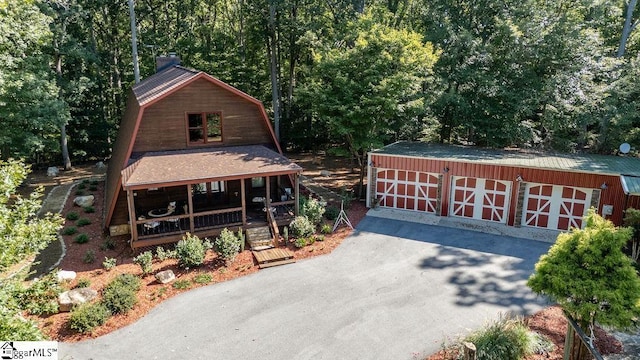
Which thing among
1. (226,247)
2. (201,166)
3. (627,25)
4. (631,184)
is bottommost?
(226,247)

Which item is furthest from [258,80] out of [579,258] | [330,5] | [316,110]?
[579,258]

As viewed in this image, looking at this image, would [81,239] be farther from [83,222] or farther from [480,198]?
[480,198]

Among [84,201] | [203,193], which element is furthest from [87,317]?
[84,201]

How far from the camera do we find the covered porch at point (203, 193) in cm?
1452

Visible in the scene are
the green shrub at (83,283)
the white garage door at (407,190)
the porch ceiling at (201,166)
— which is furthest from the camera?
the white garage door at (407,190)

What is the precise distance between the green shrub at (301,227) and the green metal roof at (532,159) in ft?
17.9

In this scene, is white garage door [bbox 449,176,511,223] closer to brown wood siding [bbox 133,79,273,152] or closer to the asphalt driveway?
the asphalt driveway

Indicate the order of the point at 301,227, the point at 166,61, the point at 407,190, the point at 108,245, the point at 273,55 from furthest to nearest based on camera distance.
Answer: the point at 273,55 → the point at 166,61 → the point at 407,190 → the point at 301,227 → the point at 108,245

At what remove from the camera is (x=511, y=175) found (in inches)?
664

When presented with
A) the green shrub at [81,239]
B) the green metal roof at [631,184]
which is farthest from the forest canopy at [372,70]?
the green metal roof at [631,184]

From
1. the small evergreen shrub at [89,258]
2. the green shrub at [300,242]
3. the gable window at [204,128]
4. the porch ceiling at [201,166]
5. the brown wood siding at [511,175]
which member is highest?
the gable window at [204,128]

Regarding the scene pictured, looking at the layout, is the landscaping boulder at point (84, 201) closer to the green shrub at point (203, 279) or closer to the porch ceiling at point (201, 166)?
the porch ceiling at point (201, 166)

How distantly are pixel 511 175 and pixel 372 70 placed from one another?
753 cm

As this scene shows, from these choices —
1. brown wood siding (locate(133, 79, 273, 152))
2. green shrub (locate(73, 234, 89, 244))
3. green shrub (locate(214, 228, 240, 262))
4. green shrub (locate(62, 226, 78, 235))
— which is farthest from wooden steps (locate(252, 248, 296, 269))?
green shrub (locate(62, 226, 78, 235))
